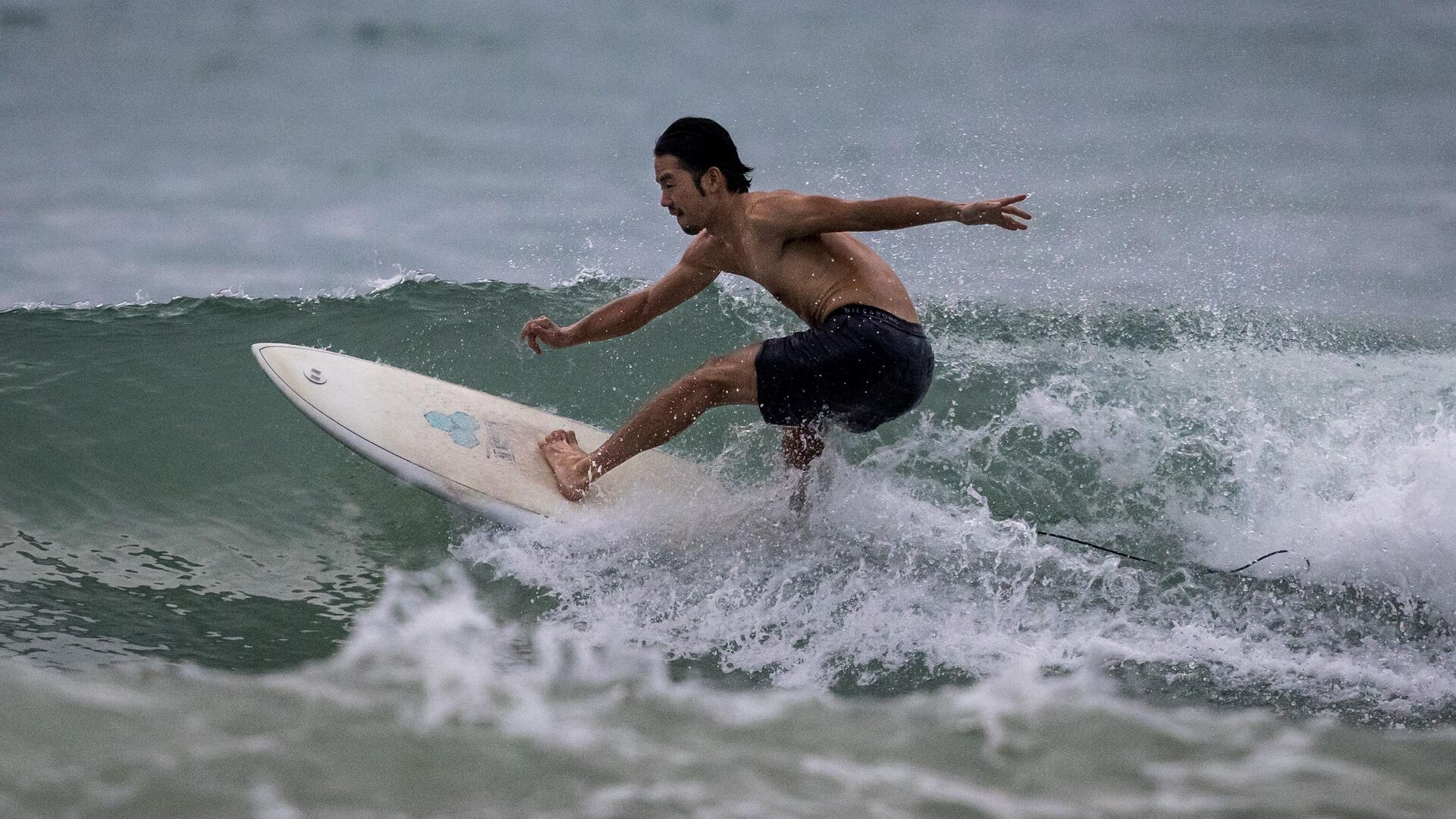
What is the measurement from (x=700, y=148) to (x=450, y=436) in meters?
1.33

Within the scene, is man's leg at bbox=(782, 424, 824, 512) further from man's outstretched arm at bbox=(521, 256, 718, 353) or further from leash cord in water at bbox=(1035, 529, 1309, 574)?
leash cord in water at bbox=(1035, 529, 1309, 574)

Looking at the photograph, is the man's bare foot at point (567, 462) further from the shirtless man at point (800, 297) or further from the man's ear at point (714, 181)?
the man's ear at point (714, 181)

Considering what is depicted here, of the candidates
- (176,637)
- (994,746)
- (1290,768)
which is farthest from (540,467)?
(1290,768)

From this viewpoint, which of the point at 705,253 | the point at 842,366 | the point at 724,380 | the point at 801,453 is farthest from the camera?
the point at 801,453

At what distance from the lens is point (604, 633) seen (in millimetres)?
3307

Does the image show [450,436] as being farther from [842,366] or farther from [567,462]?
[842,366]

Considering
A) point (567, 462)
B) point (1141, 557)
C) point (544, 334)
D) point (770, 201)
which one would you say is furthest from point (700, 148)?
point (1141, 557)

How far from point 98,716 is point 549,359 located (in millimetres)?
2647

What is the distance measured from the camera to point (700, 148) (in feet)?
11.4

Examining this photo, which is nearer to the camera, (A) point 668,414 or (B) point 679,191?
(B) point 679,191

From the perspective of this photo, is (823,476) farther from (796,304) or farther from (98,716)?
(98,716)

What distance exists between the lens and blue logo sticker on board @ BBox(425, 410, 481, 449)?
4.10 meters

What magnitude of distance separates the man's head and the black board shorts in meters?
0.45

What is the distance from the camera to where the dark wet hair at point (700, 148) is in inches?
136
